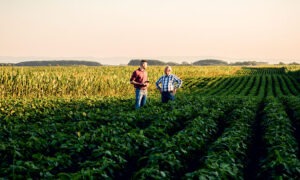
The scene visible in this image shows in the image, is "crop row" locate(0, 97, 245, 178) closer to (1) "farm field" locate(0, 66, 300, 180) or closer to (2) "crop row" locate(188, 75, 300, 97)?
(1) "farm field" locate(0, 66, 300, 180)

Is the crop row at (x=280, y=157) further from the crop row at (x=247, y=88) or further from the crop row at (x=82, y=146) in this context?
the crop row at (x=247, y=88)

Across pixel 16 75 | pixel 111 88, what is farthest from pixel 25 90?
pixel 111 88

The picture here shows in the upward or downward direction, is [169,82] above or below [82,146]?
above

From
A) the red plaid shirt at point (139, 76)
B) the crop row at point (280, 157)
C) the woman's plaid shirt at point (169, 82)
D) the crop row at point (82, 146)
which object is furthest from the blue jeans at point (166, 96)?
the crop row at point (280, 157)

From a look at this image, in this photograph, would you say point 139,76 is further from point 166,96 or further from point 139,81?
point 166,96

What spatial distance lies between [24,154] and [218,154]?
12.2ft

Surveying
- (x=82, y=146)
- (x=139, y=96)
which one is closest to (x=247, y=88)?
(x=139, y=96)

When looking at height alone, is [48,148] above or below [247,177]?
above

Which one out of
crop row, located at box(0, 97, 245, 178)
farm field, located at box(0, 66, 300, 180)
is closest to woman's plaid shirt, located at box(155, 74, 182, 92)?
farm field, located at box(0, 66, 300, 180)

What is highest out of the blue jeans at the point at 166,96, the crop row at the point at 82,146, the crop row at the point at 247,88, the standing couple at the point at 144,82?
the standing couple at the point at 144,82

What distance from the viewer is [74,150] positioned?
7211 millimetres

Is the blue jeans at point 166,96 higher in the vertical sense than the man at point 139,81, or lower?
lower

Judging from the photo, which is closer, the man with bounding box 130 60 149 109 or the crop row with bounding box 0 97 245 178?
the crop row with bounding box 0 97 245 178

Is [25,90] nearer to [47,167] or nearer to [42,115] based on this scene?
[42,115]
